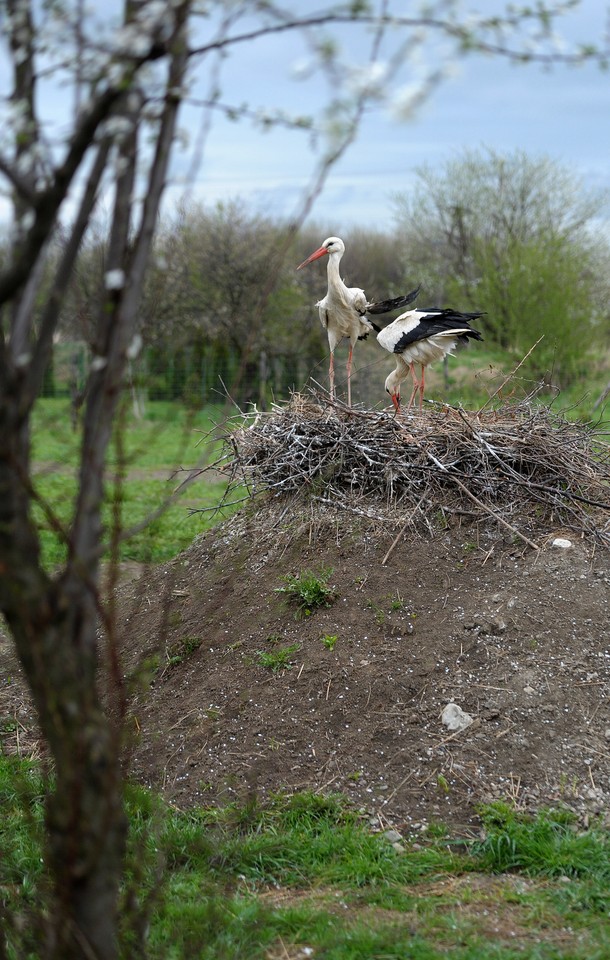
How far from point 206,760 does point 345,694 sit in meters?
0.75

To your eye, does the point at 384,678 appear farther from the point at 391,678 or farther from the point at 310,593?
the point at 310,593

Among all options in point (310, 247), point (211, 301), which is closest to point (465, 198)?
point (310, 247)

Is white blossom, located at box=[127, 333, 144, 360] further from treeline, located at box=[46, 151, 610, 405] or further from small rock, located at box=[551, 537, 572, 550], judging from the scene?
treeline, located at box=[46, 151, 610, 405]

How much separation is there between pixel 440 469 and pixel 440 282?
76.9 feet

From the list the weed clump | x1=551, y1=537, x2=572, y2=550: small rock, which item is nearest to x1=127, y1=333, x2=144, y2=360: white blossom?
the weed clump

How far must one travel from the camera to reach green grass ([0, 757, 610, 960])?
299cm

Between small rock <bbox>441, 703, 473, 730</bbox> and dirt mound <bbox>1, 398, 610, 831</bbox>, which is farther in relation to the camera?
small rock <bbox>441, 703, 473, 730</bbox>

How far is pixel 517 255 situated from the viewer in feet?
67.9

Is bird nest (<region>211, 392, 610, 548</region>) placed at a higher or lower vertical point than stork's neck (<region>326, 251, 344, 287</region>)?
lower

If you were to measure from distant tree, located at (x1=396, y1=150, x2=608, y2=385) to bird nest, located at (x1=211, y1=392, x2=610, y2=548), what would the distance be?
992 centimetres

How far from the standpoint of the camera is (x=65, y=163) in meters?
1.70

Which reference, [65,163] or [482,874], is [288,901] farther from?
[65,163]

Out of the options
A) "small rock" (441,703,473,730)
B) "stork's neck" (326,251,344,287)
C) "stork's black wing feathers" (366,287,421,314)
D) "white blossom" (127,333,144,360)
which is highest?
"stork's neck" (326,251,344,287)

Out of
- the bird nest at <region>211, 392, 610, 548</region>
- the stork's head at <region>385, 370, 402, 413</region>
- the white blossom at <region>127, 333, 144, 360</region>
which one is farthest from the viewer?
the stork's head at <region>385, 370, 402, 413</region>
